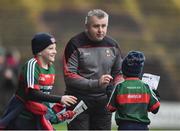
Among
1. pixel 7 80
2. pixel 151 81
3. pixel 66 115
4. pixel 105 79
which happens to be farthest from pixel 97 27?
pixel 7 80

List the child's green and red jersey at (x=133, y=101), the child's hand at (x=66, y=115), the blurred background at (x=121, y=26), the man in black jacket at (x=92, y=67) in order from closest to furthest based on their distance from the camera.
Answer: the child's green and red jersey at (x=133, y=101)
the child's hand at (x=66, y=115)
the man in black jacket at (x=92, y=67)
the blurred background at (x=121, y=26)

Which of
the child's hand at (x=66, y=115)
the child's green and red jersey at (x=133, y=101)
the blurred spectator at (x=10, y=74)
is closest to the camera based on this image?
the child's green and red jersey at (x=133, y=101)

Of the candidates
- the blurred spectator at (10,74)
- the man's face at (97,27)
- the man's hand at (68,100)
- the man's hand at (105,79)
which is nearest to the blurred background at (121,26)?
the blurred spectator at (10,74)

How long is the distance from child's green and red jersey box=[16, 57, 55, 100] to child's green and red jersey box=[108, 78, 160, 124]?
2.23 feet

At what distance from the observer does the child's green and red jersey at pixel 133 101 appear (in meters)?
7.27

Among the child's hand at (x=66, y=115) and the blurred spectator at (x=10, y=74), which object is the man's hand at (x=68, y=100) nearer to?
the child's hand at (x=66, y=115)

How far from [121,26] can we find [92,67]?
507 inches

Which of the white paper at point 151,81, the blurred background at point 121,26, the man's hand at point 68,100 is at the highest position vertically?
the white paper at point 151,81

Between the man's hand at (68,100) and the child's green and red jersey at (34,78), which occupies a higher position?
the child's green and red jersey at (34,78)

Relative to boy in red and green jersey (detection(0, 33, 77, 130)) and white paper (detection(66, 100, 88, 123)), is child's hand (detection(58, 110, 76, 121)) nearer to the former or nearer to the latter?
white paper (detection(66, 100, 88, 123))

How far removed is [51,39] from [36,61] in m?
0.28

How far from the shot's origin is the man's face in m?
7.79

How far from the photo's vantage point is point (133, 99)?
7.27 m

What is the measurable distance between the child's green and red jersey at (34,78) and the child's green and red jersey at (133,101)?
2.23ft
